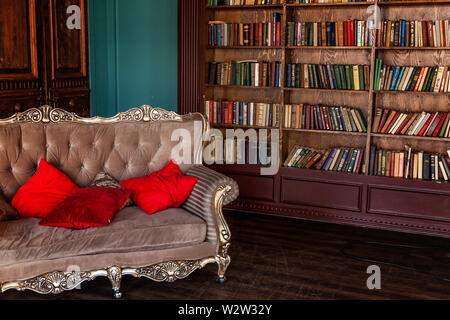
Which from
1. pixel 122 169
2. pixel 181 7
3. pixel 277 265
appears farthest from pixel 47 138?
pixel 181 7

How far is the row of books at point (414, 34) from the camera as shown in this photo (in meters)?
4.03

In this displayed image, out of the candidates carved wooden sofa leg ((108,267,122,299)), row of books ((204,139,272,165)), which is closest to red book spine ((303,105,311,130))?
row of books ((204,139,272,165))

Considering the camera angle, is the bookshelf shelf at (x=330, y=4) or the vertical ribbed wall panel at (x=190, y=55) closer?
the bookshelf shelf at (x=330, y=4)

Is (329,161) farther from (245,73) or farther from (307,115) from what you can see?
(245,73)

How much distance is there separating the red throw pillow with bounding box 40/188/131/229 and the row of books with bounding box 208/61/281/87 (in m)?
2.02

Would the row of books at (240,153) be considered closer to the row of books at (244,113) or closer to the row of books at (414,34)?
the row of books at (244,113)

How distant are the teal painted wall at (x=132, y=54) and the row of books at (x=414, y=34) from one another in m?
2.07

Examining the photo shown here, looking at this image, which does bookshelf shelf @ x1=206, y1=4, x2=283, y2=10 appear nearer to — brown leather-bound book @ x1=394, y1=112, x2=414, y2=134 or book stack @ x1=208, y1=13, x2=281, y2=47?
book stack @ x1=208, y1=13, x2=281, y2=47

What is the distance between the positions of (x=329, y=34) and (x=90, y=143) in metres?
2.24

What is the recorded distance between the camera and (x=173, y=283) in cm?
309

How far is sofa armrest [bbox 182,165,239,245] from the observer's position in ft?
9.95

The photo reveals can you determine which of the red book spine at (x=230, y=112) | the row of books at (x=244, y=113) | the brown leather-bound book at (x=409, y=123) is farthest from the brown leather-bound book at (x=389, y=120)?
the red book spine at (x=230, y=112)

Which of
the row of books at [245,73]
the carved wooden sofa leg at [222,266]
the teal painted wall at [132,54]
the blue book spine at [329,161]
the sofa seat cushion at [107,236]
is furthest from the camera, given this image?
the teal painted wall at [132,54]
